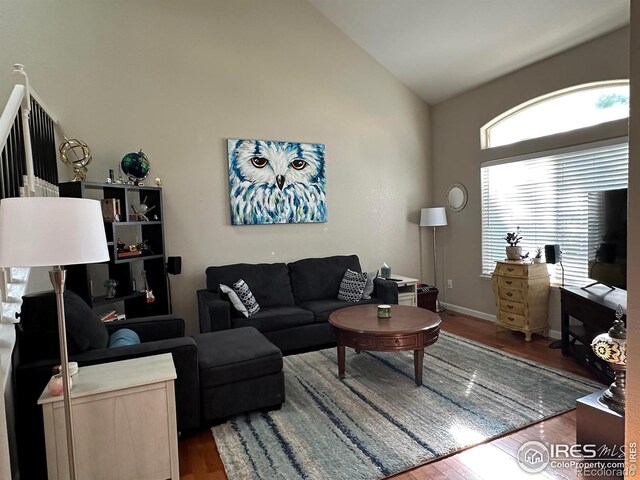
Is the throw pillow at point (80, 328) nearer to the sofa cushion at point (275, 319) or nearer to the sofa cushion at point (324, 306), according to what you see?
the sofa cushion at point (275, 319)

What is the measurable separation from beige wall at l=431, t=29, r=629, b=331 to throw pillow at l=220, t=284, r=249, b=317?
303cm

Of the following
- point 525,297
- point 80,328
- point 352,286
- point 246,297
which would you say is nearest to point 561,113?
point 525,297

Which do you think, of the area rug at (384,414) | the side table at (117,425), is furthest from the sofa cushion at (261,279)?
the side table at (117,425)

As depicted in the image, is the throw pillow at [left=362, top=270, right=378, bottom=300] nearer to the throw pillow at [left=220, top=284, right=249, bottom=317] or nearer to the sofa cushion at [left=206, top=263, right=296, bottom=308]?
the sofa cushion at [left=206, top=263, right=296, bottom=308]

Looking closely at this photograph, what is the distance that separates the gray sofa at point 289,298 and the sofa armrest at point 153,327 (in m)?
0.52

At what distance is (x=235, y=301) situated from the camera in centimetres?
366

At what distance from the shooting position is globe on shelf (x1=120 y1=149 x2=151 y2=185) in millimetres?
3650

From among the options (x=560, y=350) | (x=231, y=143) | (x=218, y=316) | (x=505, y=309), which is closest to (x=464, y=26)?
(x=231, y=143)

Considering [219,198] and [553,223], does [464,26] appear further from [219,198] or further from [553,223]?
[219,198]

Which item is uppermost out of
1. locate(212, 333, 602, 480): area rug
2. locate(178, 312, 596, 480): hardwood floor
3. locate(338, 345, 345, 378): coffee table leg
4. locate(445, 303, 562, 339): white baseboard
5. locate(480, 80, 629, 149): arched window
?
locate(480, 80, 629, 149): arched window

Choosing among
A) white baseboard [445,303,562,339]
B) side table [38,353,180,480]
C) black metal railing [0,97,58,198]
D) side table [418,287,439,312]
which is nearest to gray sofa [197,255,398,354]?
side table [418,287,439,312]

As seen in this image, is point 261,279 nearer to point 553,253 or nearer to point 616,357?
point 553,253

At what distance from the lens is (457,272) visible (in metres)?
5.27

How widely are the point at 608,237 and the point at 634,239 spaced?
235 cm
